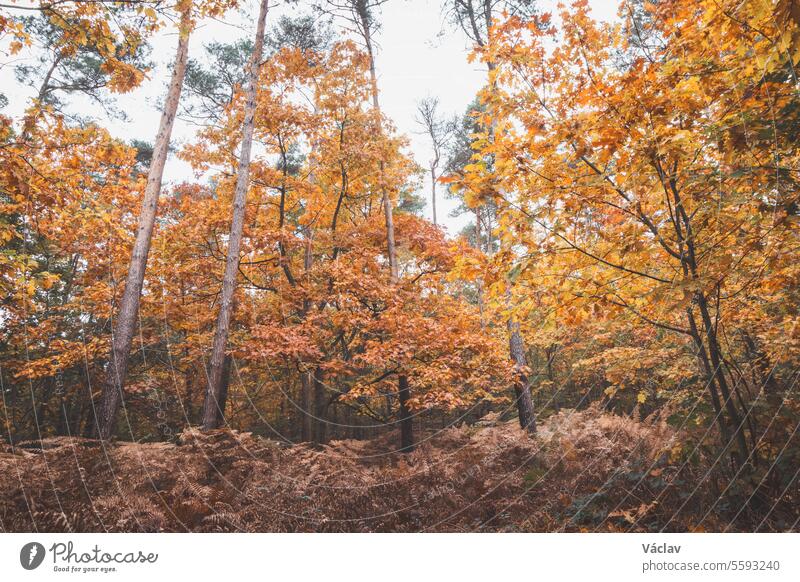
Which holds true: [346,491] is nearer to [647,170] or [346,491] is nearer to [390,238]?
[647,170]

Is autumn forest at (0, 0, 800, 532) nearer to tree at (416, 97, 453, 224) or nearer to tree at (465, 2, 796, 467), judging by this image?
tree at (465, 2, 796, 467)

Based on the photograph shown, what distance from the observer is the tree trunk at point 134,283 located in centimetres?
496

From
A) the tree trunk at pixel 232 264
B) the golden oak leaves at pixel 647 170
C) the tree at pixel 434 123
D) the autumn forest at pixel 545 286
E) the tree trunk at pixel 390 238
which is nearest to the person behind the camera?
the golden oak leaves at pixel 647 170

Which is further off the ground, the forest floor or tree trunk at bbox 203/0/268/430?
tree trunk at bbox 203/0/268/430

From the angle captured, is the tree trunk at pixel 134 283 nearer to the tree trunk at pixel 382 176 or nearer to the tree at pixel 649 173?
the tree trunk at pixel 382 176

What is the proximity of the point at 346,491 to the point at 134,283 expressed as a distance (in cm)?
414

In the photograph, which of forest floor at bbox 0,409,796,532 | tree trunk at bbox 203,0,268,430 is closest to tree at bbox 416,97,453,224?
tree trunk at bbox 203,0,268,430

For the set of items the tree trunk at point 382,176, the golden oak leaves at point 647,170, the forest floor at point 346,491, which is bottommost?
the forest floor at point 346,491

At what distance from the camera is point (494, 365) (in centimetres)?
709

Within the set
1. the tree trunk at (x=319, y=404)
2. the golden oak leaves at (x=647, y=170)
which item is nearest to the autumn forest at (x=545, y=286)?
the golden oak leaves at (x=647, y=170)

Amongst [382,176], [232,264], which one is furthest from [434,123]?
[232,264]

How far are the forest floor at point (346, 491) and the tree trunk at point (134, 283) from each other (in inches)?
21.6

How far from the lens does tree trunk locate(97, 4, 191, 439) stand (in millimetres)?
4957

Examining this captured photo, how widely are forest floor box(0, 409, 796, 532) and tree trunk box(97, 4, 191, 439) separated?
55 cm
